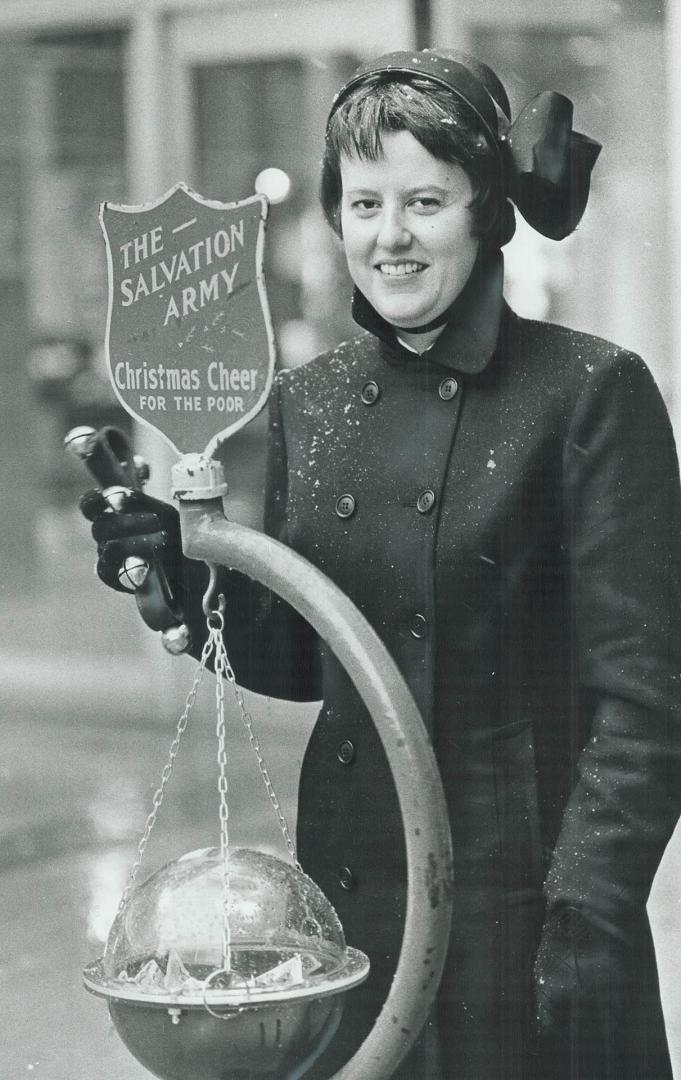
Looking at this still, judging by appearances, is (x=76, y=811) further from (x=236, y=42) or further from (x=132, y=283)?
(x=132, y=283)

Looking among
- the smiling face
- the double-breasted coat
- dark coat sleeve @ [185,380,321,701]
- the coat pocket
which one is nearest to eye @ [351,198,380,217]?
the smiling face

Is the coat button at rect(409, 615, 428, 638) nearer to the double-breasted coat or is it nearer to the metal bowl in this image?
the double-breasted coat

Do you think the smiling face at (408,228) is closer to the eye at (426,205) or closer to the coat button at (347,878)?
the eye at (426,205)

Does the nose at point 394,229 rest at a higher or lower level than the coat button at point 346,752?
higher

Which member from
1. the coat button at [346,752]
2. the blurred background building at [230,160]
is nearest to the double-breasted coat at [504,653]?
the coat button at [346,752]

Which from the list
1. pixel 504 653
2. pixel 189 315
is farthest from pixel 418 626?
pixel 189 315

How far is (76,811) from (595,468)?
2.53 m

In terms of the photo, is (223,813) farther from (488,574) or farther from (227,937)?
(488,574)

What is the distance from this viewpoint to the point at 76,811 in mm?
3859

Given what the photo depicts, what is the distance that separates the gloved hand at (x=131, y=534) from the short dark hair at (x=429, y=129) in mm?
425

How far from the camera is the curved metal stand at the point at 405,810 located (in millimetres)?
1480

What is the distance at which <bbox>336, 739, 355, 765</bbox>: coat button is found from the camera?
5.82ft

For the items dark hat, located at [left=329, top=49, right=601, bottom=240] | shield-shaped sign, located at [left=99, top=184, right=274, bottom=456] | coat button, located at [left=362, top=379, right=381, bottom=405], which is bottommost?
coat button, located at [left=362, top=379, right=381, bottom=405]

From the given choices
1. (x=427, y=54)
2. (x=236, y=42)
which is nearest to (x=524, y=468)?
(x=427, y=54)
